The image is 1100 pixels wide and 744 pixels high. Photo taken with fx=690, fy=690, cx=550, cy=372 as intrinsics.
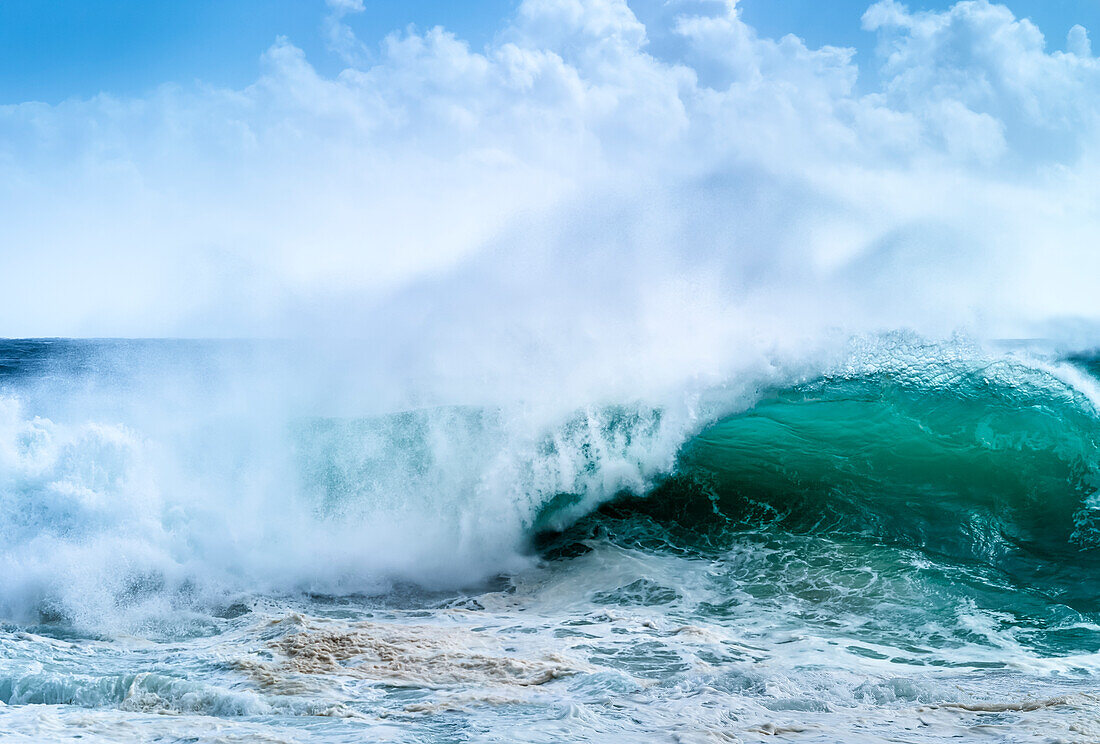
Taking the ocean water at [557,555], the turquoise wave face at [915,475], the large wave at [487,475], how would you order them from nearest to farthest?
the ocean water at [557,555] < the large wave at [487,475] < the turquoise wave face at [915,475]

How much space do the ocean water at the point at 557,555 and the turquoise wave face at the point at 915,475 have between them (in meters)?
0.04

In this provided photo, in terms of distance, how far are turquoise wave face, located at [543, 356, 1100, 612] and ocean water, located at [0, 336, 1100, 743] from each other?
4 centimetres

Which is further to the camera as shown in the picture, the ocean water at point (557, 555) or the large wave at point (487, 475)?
the large wave at point (487, 475)

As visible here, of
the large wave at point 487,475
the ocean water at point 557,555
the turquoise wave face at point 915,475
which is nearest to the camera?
the ocean water at point 557,555

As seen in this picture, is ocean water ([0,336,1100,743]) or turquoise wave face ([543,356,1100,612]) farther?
turquoise wave face ([543,356,1100,612])

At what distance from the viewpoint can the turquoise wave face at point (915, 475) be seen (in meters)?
7.86

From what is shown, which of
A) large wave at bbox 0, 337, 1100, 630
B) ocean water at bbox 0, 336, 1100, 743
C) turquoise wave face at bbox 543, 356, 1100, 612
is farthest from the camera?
turquoise wave face at bbox 543, 356, 1100, 612

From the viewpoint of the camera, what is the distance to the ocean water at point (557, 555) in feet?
13.0

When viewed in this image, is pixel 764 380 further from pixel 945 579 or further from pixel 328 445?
pixel 328 445

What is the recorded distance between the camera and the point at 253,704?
388 centimetres

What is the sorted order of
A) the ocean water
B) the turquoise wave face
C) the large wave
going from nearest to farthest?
the ocean water
the large wave
the turquoise wave face

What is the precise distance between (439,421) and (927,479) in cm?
655

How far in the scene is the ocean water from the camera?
3.97 metres

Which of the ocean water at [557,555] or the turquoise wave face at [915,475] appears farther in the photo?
the turquoise wave face at [915,475]
